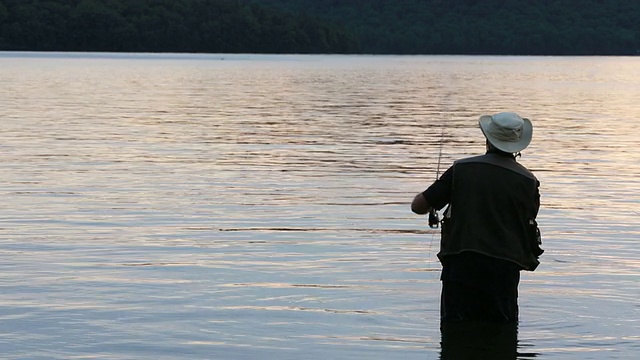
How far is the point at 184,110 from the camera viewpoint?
4528cm

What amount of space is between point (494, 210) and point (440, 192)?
418mm

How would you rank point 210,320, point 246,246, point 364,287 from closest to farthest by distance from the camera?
point 210,320 < point 364,287 < point 246,246

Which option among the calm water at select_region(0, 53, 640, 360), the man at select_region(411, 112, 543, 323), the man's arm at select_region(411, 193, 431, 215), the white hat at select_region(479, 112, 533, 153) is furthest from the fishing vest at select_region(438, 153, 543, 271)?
the calm water at select_region(0, 53, 640, 360)

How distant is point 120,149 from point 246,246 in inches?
524

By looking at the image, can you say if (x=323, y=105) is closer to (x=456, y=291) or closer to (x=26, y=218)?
(x=26, y=218)

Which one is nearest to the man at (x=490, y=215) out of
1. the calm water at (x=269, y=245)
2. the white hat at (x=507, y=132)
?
the white hat at (x=507, y=132)

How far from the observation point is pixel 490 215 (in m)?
9.29

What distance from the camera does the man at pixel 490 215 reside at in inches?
362

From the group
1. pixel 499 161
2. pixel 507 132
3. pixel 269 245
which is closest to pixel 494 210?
pixel 499 161

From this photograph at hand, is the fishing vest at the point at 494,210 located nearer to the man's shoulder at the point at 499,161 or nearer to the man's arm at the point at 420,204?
the man's shoulder at the point at 499,161

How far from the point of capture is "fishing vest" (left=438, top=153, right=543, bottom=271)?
30.2ft

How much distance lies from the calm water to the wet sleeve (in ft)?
5.26

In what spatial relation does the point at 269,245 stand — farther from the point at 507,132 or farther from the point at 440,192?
the point at 507,132

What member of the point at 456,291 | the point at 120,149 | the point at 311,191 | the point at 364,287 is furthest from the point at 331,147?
the point at 456,291
